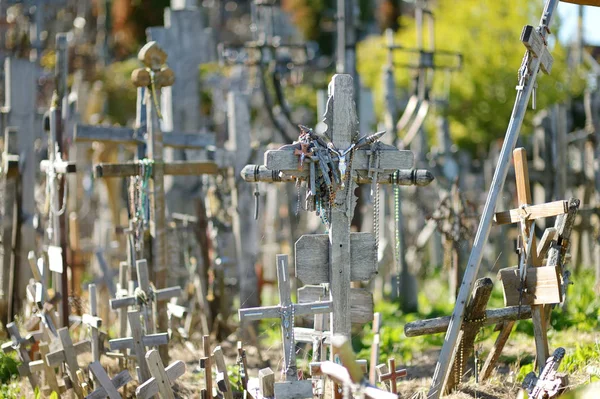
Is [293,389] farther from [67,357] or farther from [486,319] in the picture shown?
[67,357]

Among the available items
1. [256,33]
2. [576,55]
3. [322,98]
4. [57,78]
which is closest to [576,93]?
[576,55]

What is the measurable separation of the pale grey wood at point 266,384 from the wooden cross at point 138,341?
4.90 ft

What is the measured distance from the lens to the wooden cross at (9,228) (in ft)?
37.2

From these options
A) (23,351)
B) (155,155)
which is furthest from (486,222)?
(23,351)

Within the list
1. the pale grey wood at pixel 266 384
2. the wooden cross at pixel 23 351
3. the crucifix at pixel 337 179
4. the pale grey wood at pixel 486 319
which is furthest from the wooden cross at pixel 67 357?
the pale grey wood at pixel 486 319

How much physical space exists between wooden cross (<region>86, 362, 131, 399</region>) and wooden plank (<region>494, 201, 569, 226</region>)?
3293 mm

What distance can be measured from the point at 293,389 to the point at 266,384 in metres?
0.21

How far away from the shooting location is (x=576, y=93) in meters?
23.6

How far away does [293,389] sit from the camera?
21.9ft

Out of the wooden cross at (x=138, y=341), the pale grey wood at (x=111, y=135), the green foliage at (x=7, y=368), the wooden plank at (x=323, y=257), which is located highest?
the pale grey wood at (x=111, y=135)

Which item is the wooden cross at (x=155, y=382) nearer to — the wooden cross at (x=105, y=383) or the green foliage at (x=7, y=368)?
the wooden cross at (x=105, y=383)

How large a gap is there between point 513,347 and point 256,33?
773cm

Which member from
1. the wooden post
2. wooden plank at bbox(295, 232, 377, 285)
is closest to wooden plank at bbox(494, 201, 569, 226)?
the wooden post

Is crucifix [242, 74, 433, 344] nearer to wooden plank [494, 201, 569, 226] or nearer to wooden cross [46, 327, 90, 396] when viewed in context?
wooden plank [494, 201, 569, 226]
